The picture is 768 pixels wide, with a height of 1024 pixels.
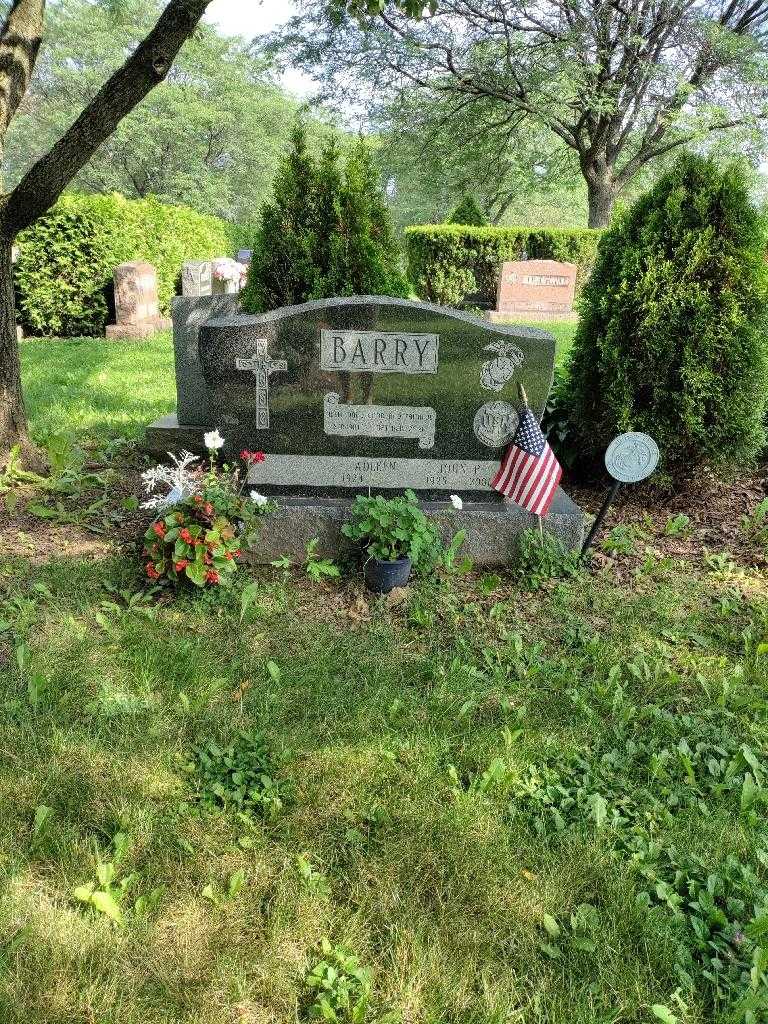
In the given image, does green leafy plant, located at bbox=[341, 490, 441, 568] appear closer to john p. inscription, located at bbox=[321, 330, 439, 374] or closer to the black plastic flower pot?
the black plastic flower pot

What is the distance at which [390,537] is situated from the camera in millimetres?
3650

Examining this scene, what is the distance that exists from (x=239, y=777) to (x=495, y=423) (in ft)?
8.43

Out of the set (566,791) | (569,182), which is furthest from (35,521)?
(569,182)

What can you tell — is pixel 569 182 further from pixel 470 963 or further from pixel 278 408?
pixel 470 963

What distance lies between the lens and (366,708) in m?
2.76

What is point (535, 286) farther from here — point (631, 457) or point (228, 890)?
point (228, 890)

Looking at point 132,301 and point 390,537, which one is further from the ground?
point 132,301

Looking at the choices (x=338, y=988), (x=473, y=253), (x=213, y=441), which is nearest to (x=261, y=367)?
(x=213, y=441)

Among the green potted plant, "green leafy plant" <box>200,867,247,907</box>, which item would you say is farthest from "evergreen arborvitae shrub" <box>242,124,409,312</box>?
"green leafy plant" <box>200,867,247,907</box>

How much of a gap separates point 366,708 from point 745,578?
99.8 inches

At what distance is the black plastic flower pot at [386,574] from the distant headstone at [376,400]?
1.56ft

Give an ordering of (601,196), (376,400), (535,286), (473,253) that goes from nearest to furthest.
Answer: (376,400)
(535,286)
(473,253)
(601,196)

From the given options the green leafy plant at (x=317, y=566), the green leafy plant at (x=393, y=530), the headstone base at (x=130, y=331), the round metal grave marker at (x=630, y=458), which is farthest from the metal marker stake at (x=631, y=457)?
the headstone base at (x=130, y=331)

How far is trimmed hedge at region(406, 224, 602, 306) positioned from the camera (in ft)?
52.0
